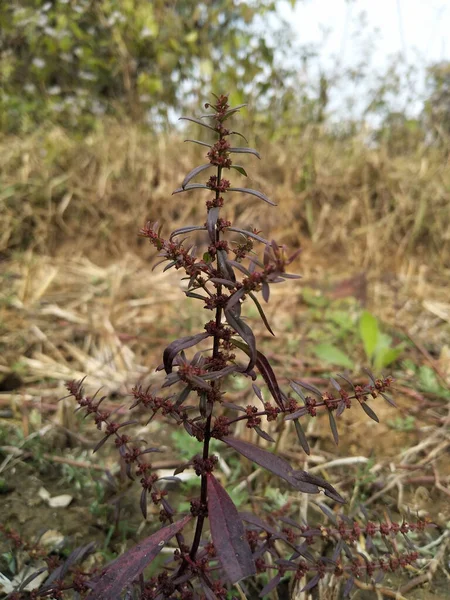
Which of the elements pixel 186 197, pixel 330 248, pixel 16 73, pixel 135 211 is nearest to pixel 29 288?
pixel 135 211

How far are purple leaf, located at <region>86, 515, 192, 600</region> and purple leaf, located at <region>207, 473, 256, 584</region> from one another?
124 millimetres

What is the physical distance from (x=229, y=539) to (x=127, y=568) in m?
0.20

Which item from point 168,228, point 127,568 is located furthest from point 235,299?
point 168,228

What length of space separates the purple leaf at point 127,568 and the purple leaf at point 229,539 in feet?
0.41

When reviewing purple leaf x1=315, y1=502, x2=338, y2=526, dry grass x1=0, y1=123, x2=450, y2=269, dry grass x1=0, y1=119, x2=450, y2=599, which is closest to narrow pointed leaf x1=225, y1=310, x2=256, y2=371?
purple leaf x1=315, y1=502, x2=338, y2=526

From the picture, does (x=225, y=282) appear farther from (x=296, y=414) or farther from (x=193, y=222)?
(x=193, y=222)

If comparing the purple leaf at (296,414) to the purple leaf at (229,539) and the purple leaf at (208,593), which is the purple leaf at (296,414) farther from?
the purple leaf at (208,593)

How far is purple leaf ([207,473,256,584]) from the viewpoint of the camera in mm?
683

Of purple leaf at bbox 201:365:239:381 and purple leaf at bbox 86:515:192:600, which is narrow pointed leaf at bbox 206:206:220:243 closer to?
purple leaf at bbox 201:365:239:381

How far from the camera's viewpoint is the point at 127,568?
2.57 feet

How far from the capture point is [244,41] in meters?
4.38

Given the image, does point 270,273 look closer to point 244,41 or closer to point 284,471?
point 284,471

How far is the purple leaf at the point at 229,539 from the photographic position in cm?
68

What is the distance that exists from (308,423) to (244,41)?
12.7 feet
